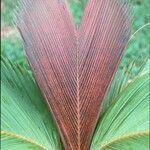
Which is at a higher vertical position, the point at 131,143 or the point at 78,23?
the point at 131,143

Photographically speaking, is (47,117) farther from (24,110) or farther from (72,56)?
(72,56)

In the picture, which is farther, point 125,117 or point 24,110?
point 125,117

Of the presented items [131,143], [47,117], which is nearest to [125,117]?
[131,143]

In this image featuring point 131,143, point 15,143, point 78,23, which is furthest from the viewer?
point 78,23

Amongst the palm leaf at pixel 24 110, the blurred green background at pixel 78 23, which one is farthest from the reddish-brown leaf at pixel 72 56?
the blurred green background at pixel 78 23

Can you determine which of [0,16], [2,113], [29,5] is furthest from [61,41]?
[0,16]
